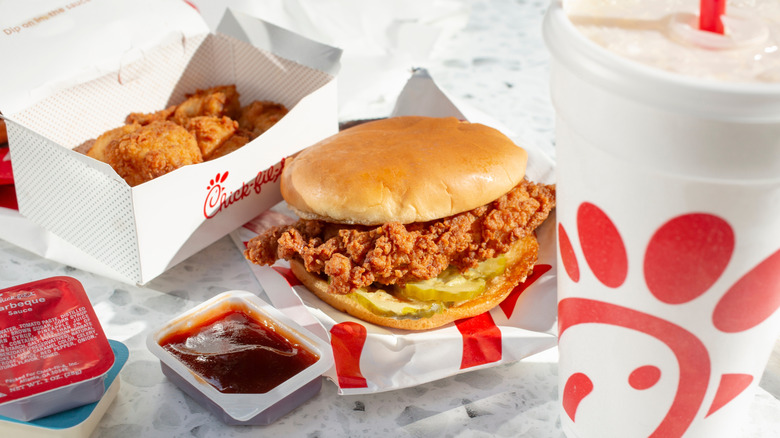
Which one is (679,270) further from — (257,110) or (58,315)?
(257,110)

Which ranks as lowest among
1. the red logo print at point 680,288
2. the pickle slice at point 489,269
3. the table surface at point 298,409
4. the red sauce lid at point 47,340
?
the table surface at point 298,409

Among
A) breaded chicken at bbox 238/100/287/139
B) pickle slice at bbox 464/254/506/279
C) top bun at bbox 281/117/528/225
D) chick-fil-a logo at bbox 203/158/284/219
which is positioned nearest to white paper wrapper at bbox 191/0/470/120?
breaded chicken at bbox 238/100/287/139

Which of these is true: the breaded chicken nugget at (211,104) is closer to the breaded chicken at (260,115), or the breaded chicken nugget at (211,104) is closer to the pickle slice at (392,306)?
the breaded chicken at (260,115)

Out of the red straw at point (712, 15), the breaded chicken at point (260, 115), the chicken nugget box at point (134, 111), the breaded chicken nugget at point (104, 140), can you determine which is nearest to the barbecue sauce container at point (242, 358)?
the chicken nugget box at point (134, 111)

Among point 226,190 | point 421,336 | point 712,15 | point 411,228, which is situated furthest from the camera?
point 226,190

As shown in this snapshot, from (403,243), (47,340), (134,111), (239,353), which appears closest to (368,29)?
(134,111)

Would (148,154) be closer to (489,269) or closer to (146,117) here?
(146,117)

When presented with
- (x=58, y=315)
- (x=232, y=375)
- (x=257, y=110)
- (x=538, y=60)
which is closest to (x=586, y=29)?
(x=232, y=375)

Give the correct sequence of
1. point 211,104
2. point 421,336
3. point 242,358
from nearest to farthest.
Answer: point 242,358 < point 421,336 < point 211,104
